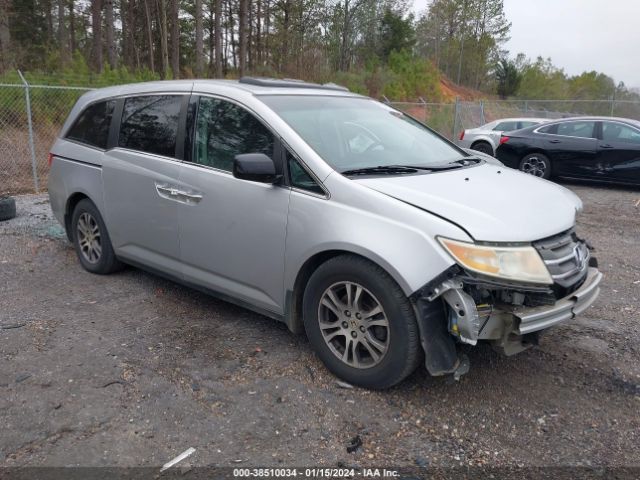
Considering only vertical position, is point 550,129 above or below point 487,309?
above

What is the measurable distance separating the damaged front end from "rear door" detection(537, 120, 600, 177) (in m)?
8.72

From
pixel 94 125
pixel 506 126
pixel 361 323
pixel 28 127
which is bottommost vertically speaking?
pixel 361 323

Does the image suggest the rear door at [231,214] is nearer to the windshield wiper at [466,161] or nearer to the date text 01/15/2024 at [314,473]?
the date text 01/15/2024 at [314,473]

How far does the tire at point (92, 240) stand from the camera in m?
4.93

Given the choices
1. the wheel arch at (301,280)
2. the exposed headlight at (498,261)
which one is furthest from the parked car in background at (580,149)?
the wheel arch at (301,280)

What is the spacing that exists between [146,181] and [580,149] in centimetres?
929

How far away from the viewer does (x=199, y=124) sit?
3.99 metres

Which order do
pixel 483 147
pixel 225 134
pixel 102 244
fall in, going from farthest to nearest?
pixel 483 147
pixel 102 244
pixel 225 134

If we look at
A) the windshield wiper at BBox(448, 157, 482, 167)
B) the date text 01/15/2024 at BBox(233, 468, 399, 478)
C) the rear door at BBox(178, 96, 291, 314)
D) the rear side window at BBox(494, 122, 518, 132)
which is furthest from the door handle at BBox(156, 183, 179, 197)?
the rear side window at BBox(494, 122, 518, 132)

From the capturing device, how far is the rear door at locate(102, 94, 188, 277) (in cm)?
411

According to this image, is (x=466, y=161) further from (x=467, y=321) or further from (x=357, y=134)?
(x=467, y=321)

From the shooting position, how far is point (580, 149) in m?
10.7

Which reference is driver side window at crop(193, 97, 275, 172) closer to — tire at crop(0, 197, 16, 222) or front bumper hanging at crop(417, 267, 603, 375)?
front bumper hanging at crop(417, 267, 603, 375)

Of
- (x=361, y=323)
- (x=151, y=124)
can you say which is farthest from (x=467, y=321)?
(x=151, y=124)
